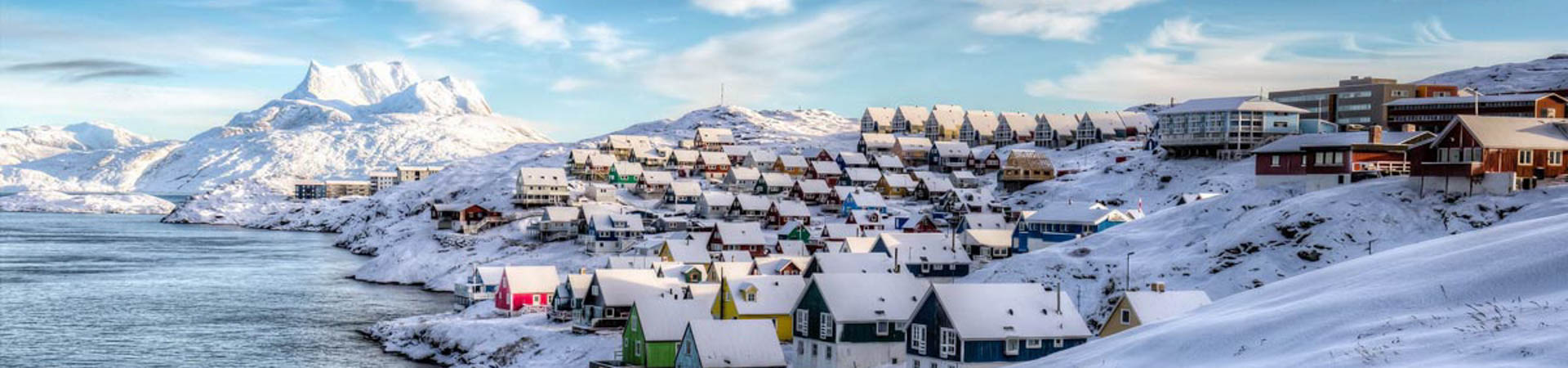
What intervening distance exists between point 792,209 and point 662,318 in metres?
78.8

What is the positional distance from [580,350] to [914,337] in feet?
80.2

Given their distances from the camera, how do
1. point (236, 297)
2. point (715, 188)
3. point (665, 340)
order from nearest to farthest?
1. point (665, 340)
2. point (236, 297)
3. point (715, 188)

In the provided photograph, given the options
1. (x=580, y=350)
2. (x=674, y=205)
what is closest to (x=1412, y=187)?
(x=580, y=350)

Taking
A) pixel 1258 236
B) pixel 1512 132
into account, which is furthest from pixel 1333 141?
pixel 1258 236

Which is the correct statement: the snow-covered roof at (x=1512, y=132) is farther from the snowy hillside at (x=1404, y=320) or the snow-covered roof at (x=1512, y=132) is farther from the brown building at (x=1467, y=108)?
the brown building at (x=1467, y=108)

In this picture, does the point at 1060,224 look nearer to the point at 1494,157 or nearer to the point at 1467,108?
the point at 1494,157

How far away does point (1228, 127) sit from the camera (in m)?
129

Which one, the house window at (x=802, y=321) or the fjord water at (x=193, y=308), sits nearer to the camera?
the house window at (x=802, y=321)

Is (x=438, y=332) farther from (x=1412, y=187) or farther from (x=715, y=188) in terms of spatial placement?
(x=715, y=188)

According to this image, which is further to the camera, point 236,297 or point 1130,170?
point 1130,170

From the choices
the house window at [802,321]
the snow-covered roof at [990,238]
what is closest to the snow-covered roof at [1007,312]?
the house window at [802,321]

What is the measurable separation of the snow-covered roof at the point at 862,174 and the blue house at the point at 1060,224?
234ft

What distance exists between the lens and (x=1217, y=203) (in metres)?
77.9

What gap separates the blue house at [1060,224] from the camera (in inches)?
3676
